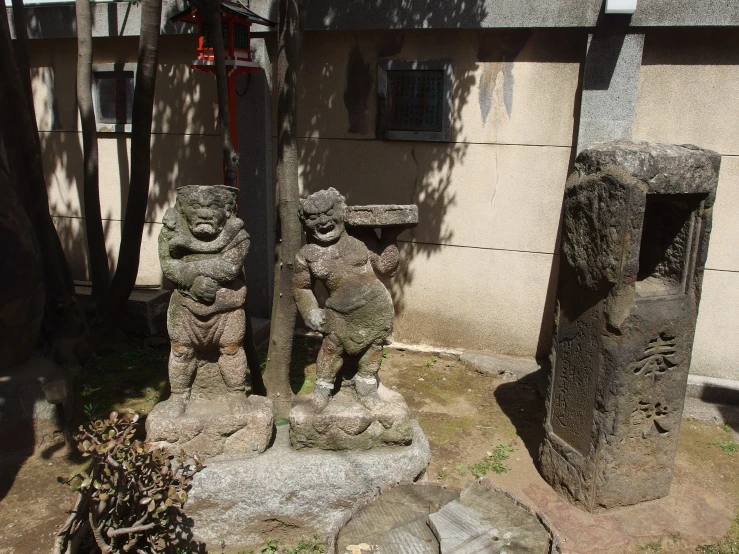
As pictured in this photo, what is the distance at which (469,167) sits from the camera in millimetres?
6766

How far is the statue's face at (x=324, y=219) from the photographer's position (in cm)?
387

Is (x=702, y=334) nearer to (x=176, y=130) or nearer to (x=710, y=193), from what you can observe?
(x=710, y=193)

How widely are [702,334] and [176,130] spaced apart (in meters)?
6.58

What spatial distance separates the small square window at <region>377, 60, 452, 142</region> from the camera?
6613 millimetres

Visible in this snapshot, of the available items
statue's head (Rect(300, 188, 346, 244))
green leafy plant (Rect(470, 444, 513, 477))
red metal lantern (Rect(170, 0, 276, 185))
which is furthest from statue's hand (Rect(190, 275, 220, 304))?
green leafy plant (Rect(470, 444, 513, 477))

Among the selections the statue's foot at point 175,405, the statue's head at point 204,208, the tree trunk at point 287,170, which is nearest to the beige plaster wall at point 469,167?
the tree trunk at point 287,170

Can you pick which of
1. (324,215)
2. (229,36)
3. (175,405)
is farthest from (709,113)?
Answer: (175,405)

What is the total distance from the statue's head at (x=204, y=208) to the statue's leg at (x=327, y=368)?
1.06 m

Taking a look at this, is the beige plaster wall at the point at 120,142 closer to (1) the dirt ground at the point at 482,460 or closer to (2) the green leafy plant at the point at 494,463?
(1) the dirt ground at the point at 482,460

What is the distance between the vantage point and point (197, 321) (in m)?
3.92

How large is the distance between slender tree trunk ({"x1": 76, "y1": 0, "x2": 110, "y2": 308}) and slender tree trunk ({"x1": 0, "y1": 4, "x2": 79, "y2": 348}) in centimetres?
44

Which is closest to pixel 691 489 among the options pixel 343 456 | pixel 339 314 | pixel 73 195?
pixel 343 456

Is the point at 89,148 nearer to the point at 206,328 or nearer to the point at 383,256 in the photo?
the point at 206,328

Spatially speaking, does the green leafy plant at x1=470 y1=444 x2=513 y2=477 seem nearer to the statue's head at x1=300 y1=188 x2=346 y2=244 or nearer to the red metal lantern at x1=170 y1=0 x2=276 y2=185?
the statue's head at x1=300 y1=188 x2=346 y2=244
